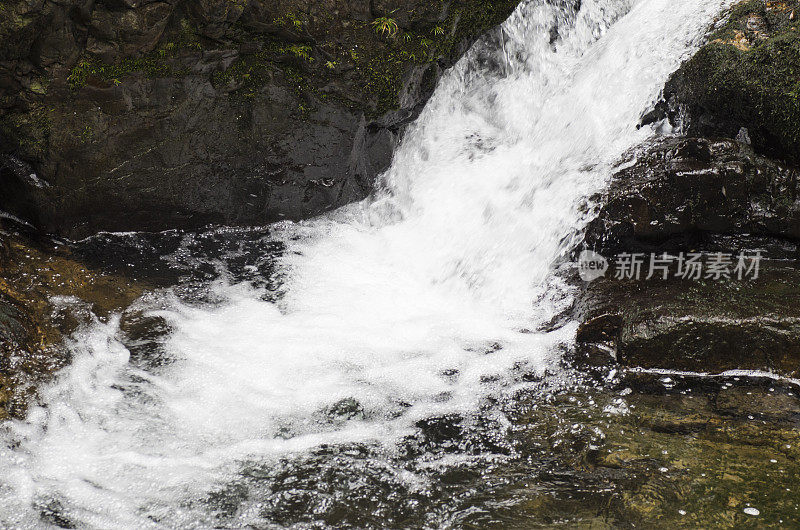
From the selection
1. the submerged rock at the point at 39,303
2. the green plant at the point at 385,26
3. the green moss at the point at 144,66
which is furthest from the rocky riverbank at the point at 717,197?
the green moss at the point at 144,66

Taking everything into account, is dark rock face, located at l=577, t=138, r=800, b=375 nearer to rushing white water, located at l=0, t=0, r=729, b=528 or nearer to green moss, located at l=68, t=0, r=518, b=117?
rushing white water, located at l=0, t=0, r=729, b=528

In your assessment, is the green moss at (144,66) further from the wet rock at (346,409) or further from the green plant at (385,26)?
the wet rock at (346,409)

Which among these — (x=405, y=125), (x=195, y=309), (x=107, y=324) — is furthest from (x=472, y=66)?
(x=107, y=324)

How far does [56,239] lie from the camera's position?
20.6 feet

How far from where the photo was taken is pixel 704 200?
18.0 ft

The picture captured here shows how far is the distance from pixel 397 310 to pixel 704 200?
116 inches

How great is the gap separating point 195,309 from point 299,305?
937 mm

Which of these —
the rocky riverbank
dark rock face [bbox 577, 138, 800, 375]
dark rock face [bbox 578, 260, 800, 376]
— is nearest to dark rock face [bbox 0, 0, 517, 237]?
the rocky riverbank

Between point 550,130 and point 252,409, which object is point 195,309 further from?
point 550,130

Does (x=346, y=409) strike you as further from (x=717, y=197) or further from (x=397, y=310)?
(x=717, y=197)

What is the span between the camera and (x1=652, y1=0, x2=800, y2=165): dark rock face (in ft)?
17.7

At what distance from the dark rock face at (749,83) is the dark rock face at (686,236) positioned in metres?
0.28

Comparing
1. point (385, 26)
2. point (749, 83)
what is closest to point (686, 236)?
point (749, 83)

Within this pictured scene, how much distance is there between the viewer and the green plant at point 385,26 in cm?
645
